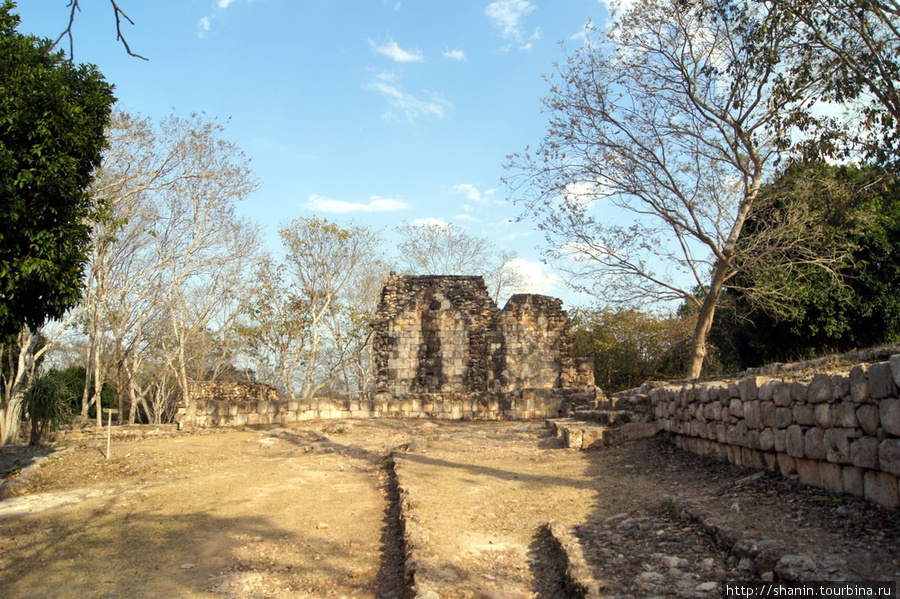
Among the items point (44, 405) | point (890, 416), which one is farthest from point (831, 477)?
point (44, 405)

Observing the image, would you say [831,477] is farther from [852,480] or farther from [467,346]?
[467,346]

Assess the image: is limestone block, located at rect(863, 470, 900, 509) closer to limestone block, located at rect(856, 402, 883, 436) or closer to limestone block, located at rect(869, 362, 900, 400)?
limestone block, located at rect(856, 402, 883, 436)

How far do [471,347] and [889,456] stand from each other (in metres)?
14.5

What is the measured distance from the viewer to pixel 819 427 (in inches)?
198

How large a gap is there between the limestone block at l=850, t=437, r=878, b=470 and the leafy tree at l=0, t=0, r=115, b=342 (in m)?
8.28

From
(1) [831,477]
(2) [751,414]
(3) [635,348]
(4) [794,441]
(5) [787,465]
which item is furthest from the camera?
(3) [635,348]

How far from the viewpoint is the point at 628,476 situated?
7.61 meters

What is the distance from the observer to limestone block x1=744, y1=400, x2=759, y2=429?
6156 mm

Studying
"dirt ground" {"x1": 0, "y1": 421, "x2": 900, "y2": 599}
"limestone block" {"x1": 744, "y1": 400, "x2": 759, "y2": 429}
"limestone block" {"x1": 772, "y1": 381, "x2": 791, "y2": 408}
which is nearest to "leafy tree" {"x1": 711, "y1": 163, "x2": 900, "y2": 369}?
"limestone block" {"x1": 744, "y1": 400, "x2": 759, "y2": 429}

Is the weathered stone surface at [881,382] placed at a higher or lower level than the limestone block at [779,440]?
higher

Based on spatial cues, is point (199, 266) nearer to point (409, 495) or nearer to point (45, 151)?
point (45, 151)

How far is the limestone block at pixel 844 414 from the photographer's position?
454 cm

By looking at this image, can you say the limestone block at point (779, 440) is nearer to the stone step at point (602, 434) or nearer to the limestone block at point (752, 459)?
the limestone block at point (752, 459)

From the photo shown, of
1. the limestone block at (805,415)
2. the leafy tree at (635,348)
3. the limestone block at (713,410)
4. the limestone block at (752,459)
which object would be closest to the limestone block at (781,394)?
the limestone block at (805,415)
